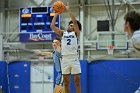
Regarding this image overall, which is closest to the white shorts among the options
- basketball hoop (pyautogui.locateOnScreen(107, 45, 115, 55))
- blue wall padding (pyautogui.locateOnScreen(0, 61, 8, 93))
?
basketball hoop (pyautogui.locateOnScreen(107, 45, 115, 55))

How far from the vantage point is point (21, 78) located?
9422 millimetres

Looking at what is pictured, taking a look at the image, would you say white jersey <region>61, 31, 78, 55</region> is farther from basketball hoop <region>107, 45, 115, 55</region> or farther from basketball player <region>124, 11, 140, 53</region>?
basketball hoop <region>107, 45, 115, 55</region>

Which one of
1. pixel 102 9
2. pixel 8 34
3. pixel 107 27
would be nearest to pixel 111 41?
pixel 107 27

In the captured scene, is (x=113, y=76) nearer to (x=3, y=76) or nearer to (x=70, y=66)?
(x=3, y=76)

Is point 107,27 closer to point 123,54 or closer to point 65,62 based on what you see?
point 123,54

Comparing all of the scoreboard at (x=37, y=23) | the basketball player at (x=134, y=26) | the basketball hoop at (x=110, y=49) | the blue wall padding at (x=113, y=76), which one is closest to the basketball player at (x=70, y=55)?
the basketball player at (x=134, y=26)

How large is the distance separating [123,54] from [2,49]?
A: 3823 mm

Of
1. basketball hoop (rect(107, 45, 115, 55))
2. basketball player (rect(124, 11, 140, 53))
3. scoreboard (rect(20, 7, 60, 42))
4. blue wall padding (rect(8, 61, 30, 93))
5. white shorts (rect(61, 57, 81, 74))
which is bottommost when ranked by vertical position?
blue wall padding (rect(8, 61, 30, 93))

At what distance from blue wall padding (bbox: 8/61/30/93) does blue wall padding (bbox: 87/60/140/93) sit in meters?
1.89

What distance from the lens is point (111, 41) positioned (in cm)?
910

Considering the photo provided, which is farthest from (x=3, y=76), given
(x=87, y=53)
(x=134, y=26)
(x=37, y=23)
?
(x=134, y=26)

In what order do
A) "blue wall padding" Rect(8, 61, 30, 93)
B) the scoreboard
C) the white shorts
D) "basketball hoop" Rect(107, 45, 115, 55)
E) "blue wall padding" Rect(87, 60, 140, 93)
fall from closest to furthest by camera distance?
the white shorts
"blue wall padding" Rect(87, 60, 140, 93)
"basketball hoop" Rect(107, 45, 115, 55)
"blue wall padding" Rect(8, 61, 30, 93)
the scoreboard

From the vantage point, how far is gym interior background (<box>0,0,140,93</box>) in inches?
334

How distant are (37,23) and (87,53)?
1725 mm
